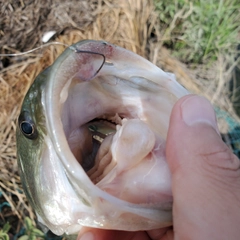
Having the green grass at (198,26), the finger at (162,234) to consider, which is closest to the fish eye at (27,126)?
the finger at (162,234)

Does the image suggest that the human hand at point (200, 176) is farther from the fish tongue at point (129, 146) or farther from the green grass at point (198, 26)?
the green grass at point (198, 26)

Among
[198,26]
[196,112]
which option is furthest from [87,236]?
[198,26]

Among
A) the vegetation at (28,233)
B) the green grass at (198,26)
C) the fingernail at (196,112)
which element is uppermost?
the fingernail at (196,112)

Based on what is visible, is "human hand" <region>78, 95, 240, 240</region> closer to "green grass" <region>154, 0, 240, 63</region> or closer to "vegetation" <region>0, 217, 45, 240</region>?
"vegetation" <region>0, 217, 45, 240</region>

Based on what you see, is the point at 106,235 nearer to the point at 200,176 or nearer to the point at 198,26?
the point at 200,176

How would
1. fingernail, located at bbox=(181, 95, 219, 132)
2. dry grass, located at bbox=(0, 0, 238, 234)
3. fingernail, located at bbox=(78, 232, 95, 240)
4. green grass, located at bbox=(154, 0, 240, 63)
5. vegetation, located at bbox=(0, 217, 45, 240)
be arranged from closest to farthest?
1. fingernail, located at bbox=(181, 95, 219, 132)
2. fingernail, located at bbox=(78, 232, 95, 240)
3. vegetation, located at bbox=(0, 217, 45, 240)
4. dry grass, located at bbox=(0, 0, 238, 234)
5. green grass, located at bbox=(154, 0, 240, 63)

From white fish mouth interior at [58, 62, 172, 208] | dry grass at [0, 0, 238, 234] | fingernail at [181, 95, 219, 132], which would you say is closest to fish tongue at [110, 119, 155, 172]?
white fish mouth interior at [58, 62, 172, 208]
